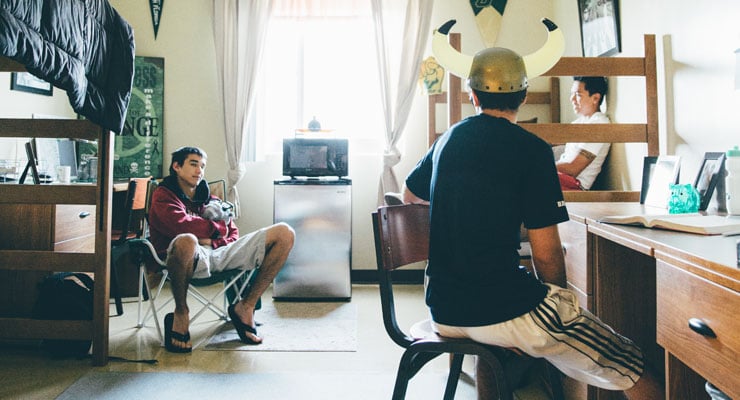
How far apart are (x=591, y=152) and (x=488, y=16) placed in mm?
1713

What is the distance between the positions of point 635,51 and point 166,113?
11.2ft

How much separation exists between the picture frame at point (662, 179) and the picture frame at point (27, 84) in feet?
11.3

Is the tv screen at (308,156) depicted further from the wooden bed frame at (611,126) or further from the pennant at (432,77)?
the wooden bed frame at (611,126)

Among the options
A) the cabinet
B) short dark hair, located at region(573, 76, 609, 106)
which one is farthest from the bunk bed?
short dark hair, located at region(573, 76, 609, 106)

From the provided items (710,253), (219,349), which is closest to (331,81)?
(219,349)

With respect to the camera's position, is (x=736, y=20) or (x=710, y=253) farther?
(x=736, y=20)

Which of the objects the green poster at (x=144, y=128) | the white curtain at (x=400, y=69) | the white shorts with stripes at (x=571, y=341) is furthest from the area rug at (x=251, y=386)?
the green poster at (x=144, y=128)

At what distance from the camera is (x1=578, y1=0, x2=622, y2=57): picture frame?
2.83 meters

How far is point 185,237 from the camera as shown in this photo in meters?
2.52

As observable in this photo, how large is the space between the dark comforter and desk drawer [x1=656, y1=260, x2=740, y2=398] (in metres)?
1.90

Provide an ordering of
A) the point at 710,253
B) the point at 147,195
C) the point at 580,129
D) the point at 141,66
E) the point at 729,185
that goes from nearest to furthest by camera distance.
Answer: the point at 710,253, the point at 729,185, the point at 580,129, the point at 147,195, the point at 141,66

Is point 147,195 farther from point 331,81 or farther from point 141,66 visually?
point 331,81

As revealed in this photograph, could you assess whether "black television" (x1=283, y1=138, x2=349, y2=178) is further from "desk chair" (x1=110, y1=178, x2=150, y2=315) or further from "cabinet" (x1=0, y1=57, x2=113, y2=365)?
"cabinet" (x1=0, y1=57, x2=113, y2=365)

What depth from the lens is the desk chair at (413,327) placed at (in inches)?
46.3
